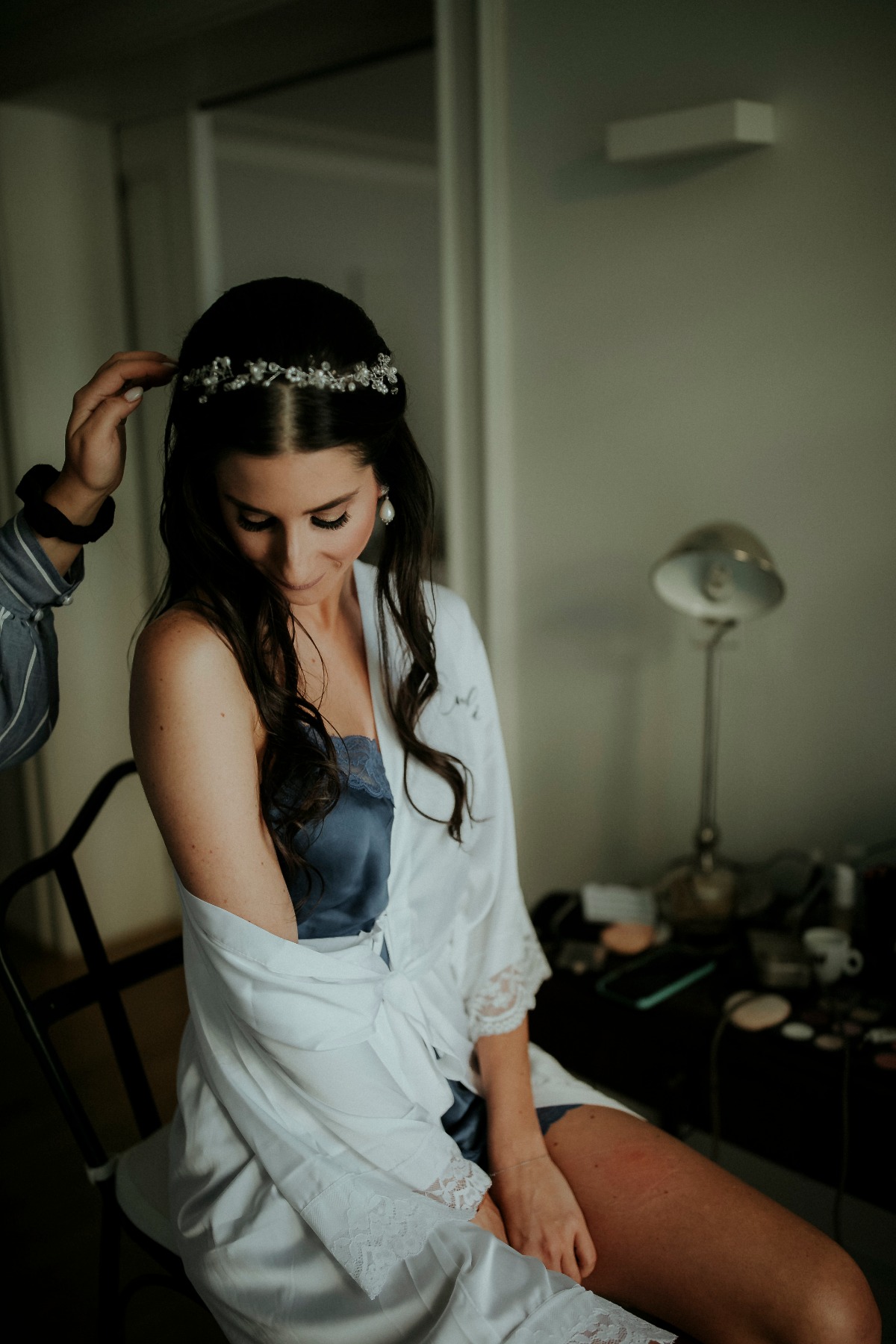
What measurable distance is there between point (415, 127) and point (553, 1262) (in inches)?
147

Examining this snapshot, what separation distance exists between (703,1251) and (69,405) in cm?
261

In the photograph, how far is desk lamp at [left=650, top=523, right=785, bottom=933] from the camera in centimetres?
158

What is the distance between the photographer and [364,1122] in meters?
1.10

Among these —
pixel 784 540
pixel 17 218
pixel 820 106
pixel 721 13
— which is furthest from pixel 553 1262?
pixel 17 218

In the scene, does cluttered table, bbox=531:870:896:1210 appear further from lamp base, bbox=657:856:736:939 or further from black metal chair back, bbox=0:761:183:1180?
black metal chair back, bbox=0:761:183:1180

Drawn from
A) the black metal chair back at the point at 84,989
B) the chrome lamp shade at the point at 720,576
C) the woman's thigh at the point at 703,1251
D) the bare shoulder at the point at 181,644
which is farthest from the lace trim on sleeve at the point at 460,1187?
the chrome lamp shade at the point at 720,576

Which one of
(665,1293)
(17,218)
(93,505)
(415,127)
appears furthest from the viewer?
(415,127)

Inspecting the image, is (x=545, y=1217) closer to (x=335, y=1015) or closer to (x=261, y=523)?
(x=335, y=1015)

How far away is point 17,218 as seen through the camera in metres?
2.75

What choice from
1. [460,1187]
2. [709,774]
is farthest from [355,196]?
[460,1187]

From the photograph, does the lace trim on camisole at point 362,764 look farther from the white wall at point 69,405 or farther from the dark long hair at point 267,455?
the white wall at point 69,405

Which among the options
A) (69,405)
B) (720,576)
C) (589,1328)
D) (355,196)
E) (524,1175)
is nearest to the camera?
(589,1328)

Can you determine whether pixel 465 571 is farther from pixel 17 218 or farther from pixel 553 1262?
pixel 17 218

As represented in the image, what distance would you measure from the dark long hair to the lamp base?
0.56 m
